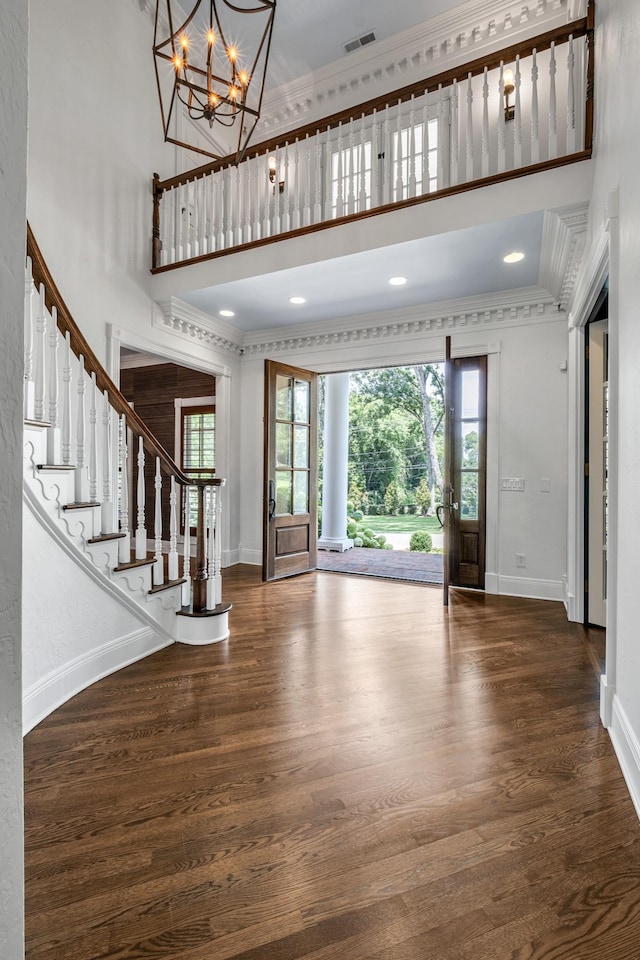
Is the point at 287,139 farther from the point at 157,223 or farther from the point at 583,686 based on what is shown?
the point at 583,686

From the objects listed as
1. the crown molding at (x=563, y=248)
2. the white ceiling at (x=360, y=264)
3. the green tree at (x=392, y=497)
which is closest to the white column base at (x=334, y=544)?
the green tree at (x=392, y=497)

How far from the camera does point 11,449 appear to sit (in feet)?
2.11

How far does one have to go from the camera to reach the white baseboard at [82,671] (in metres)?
2.24

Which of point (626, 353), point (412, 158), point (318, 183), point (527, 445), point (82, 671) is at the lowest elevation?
point (82, 671)

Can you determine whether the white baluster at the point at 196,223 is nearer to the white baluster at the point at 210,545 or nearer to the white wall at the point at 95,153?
the white wall at the point at 95,153

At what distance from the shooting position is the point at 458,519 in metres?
4.97

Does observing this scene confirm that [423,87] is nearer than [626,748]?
No

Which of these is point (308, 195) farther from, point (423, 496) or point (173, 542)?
point (423, 496)

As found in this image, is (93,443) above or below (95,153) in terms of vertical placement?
below

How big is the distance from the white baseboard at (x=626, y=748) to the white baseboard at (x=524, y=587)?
2475 mm

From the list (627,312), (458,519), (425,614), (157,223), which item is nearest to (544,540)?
(458,519)

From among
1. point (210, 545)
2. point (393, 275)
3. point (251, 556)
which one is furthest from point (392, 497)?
point (210, 545)

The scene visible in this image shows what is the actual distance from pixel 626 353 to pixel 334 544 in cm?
623

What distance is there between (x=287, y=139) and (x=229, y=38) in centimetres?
229
